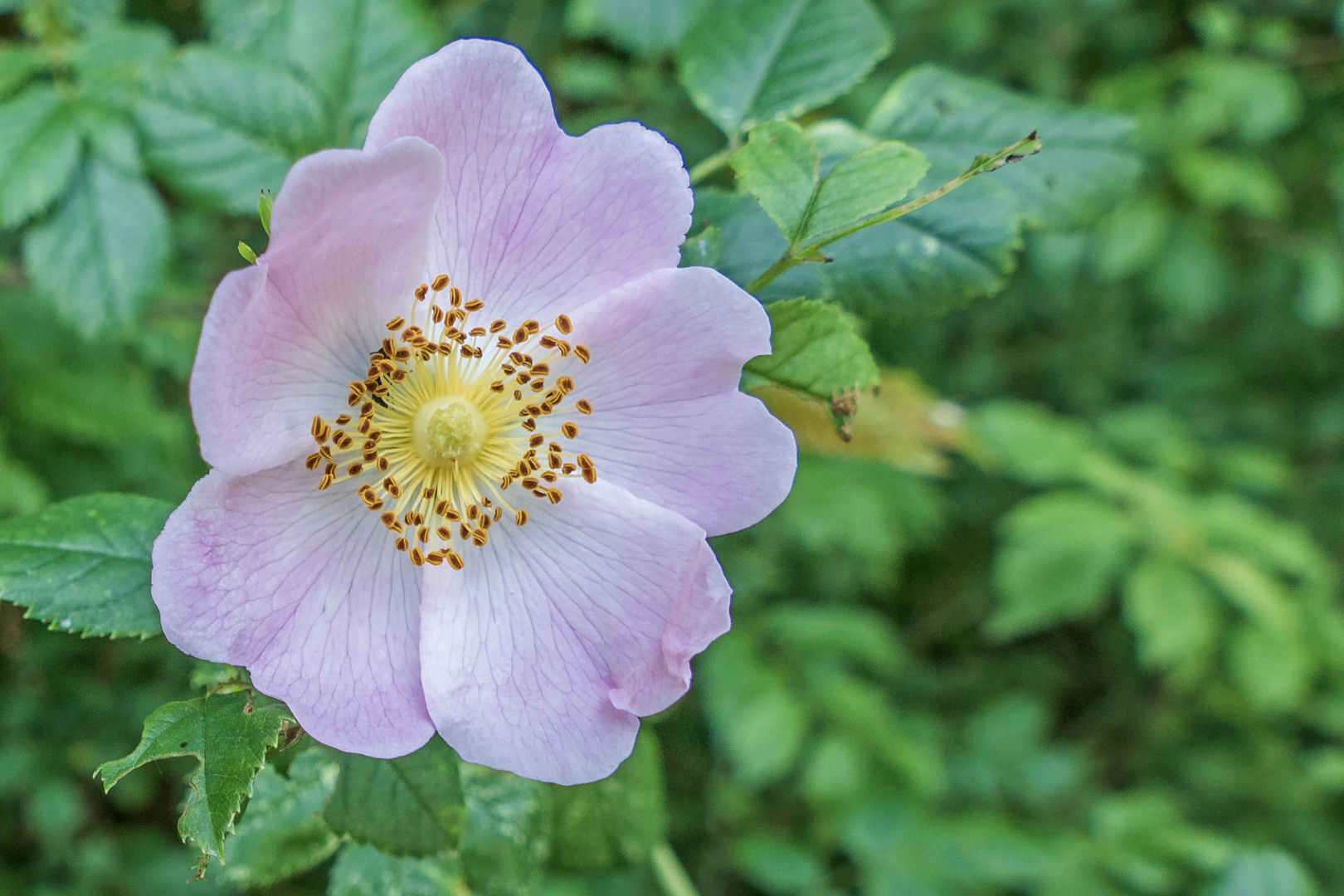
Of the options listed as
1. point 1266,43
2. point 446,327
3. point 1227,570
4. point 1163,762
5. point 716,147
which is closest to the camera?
point 446,327

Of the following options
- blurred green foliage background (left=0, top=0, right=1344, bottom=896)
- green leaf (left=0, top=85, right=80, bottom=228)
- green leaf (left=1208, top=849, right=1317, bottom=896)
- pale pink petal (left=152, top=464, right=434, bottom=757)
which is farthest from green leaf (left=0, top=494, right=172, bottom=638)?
green leaf (left=1208, top=849, right=1317, bottom=896)

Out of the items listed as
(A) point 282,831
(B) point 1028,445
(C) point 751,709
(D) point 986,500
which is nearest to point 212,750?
(A) point 282,831

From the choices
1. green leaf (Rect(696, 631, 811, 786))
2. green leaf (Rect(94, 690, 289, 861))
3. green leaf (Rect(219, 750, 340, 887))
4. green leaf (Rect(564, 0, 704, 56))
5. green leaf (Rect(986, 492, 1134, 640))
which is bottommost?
green leaf (Rect(696, 631, 811, 786))

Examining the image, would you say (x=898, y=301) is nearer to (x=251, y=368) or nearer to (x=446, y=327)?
(x=446, y=327)

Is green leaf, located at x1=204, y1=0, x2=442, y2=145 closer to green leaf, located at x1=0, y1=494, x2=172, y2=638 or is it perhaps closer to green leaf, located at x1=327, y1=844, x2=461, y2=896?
green leaf, located at x1=0, y1=494, x2=172, y2=638

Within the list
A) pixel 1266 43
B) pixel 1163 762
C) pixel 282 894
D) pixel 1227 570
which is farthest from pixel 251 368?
pixel 1163 762

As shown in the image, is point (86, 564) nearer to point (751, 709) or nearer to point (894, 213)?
point (894, 213)
